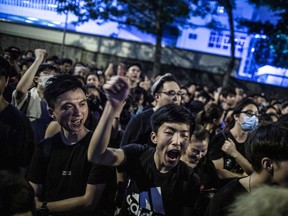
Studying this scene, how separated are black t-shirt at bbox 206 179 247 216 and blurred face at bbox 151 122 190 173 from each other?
426 millimetres

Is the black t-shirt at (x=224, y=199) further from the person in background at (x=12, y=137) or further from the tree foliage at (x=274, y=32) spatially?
the tree foliage at (x=274, y=32)

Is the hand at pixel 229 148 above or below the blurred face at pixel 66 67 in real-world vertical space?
below

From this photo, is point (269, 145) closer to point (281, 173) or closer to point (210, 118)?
point (281, 173)

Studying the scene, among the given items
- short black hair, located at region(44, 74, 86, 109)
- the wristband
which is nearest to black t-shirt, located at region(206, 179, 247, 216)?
the wristband

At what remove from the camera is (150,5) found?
65.4 feet

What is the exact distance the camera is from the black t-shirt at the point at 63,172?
2377 mm

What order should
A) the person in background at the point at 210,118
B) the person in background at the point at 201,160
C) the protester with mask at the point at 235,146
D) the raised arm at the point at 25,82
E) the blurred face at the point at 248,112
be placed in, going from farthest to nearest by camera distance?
1. the person in background at the point at 210,118
2. the blurred face at the point at 248,112
3. the raised arm at the point at 25,82
4. the protester with mask at the point at 235,146
5. the person in background at the point at 201,160

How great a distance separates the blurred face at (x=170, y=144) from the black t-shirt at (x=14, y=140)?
1.08m

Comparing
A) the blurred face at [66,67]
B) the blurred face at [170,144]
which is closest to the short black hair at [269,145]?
the blurred face at [170,144]

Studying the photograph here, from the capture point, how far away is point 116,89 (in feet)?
5.72

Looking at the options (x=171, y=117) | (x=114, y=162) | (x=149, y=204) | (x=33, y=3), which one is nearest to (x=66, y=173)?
(x=114, y=162)

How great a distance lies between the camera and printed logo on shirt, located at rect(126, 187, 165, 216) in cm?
219

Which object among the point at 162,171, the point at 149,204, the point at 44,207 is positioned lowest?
the point at 44,207

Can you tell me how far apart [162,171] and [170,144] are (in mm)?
226
